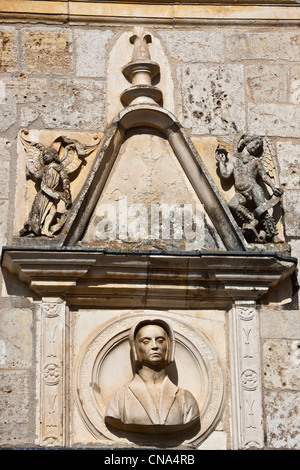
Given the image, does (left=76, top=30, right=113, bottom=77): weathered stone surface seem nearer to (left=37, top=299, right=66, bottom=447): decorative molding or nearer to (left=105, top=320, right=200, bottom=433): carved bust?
(left=37, top=299, right=66, bottom=447): decorative molding

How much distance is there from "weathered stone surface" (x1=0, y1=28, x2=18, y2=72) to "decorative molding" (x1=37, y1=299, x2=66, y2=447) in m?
1.55

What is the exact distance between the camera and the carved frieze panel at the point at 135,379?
7887 mm

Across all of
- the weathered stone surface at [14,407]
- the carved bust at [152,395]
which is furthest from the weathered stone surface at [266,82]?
the weathered stone surface at [14,407]

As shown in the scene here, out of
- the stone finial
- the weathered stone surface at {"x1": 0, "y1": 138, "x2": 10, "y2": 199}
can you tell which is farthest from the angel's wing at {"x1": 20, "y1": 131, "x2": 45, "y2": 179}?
the stone finial

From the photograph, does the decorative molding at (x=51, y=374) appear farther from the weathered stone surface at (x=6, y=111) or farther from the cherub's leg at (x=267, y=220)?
the cherub's leg at (x=267, y=220)

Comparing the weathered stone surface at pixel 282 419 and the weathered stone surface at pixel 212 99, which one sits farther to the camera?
the weathered stone surface at pixel 212 99

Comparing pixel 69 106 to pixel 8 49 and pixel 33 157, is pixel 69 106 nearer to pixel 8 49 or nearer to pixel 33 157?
pixel 33 157

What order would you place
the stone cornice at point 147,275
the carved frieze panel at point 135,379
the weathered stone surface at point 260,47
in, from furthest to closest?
the weathered stone surface at point 260,47
the stone cornice at point 147,275
the carved frieze panel at point 135,379

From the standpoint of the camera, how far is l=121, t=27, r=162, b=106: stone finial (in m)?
8.56

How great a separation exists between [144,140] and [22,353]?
1.56 meters
